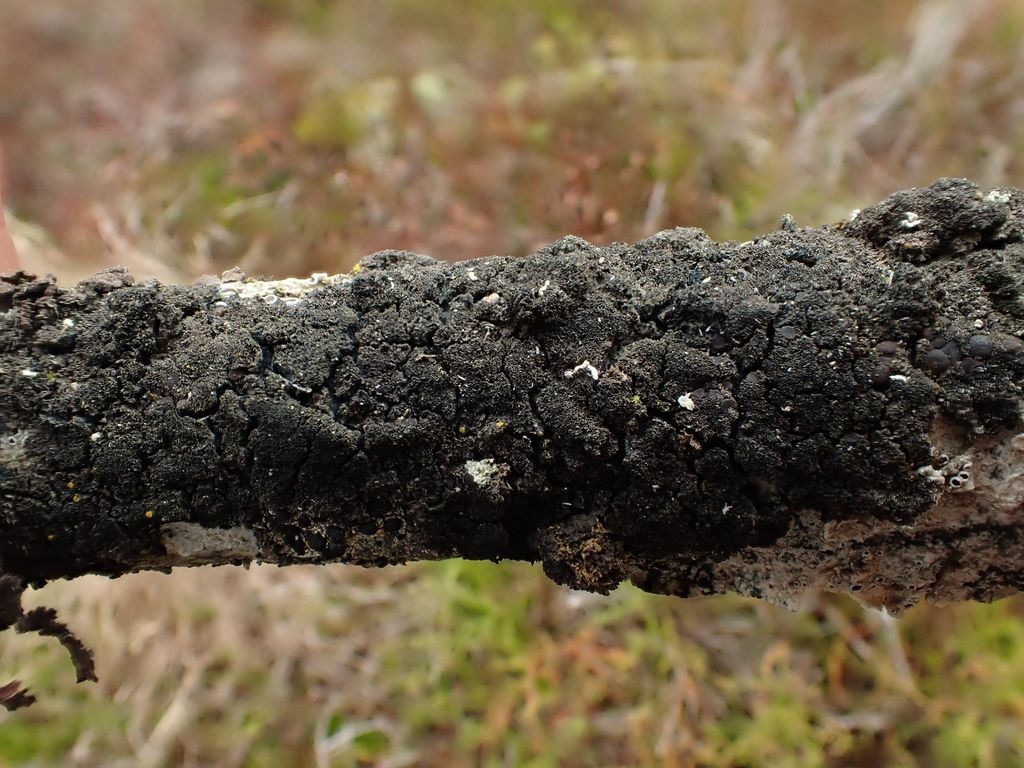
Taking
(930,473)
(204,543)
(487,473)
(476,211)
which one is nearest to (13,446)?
(204,543)

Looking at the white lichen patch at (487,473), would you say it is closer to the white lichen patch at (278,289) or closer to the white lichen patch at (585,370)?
the white lichen patch at (585,370)

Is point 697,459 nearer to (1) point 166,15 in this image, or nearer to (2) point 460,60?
(2) point 460,60

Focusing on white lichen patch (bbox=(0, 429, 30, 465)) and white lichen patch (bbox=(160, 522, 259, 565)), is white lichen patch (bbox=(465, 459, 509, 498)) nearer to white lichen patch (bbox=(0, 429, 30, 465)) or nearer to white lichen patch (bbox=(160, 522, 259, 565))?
white lichen patch (bbox=(160, 522, 259, 565))

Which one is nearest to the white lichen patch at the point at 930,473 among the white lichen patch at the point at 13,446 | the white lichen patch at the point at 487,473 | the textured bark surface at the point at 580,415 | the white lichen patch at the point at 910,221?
the textured bark surface at the point at 580,415

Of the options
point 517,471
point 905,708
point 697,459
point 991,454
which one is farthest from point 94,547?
point 905,708

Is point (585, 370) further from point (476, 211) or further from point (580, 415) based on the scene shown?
point (476, 211)

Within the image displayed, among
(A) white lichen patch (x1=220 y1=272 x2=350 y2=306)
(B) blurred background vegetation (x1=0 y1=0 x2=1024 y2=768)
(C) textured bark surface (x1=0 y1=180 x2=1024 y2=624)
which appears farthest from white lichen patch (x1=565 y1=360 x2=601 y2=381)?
(B) blurred background vegetation (x1=0 y1=0 x2=1024 y2=768)
